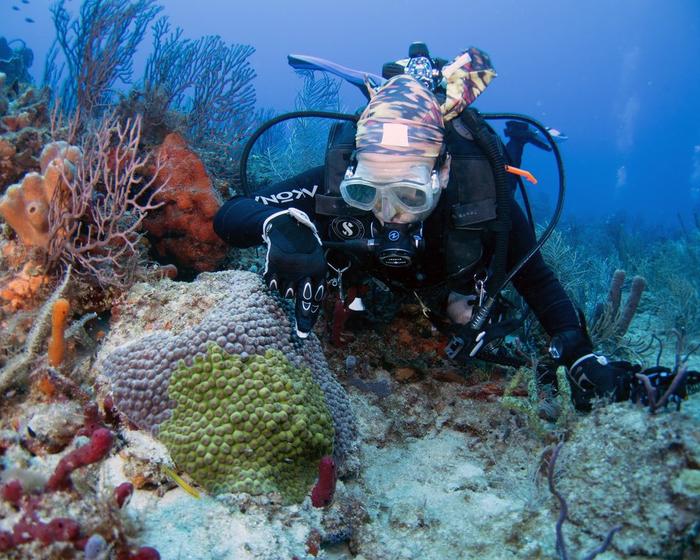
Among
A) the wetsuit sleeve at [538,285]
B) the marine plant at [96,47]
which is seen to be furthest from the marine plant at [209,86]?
the wetsuit sleeve at [538,285]

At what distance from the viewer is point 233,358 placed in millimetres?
2184

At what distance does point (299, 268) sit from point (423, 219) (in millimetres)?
1069

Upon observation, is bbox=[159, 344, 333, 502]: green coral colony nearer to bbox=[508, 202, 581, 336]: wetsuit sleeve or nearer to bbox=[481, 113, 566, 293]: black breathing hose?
bbox=[481, 113, 566, 293]: black breathing hose

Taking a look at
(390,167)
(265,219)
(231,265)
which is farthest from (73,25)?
(390,167)

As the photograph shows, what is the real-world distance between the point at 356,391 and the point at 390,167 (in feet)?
5.77

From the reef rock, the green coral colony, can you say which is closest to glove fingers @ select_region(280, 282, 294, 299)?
the green coral colony

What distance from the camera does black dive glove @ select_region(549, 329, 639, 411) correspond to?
8.73 ft

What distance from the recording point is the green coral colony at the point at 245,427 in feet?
6.35

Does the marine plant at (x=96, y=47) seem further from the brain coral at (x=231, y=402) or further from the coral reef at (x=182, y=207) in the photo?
the brain coral at (x=231, y=402)

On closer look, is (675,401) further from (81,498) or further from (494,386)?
(81,498)

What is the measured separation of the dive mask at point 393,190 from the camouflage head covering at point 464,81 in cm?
60

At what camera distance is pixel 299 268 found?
8.20ft

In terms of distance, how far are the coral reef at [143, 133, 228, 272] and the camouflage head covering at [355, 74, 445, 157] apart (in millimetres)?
1806

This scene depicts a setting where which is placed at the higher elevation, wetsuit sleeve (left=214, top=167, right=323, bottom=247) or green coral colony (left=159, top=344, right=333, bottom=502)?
wetsuit sleeve (left=214, top=167, right=323, bottom=247)
